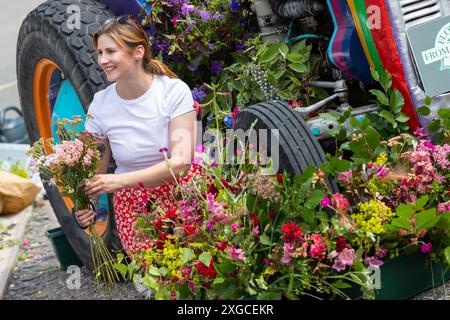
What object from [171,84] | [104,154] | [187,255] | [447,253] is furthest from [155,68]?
[447,253]

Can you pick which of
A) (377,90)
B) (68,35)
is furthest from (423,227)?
(68,35)

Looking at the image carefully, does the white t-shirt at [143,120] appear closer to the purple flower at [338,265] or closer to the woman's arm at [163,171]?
the woman's arm at [163,171]

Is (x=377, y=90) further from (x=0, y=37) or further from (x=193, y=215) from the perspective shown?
(x=0, y=37)

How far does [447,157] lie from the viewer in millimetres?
2988

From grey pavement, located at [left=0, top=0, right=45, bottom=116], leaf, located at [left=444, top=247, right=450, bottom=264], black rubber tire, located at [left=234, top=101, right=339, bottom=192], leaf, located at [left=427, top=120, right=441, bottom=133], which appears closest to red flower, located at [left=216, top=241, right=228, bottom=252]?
black rubber tire, located at [left=234, top=101, right=339, bottom=192]

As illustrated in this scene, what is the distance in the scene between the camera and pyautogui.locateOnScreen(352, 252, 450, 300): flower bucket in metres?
2.77

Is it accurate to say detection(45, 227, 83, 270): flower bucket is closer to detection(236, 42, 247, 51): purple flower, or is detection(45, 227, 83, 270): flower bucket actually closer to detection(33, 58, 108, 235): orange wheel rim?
detection(33, 58, 108, 235): orange wheel rim

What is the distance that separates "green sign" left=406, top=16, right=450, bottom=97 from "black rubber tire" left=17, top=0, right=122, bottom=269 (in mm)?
1328

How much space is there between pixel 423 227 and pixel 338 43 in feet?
2.79

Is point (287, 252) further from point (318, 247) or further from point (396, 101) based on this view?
point (396, 101)

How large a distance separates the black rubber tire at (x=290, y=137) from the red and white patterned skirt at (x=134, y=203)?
0.31 metres

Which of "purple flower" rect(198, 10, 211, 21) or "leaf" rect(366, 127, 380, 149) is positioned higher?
"purple flower" rect(198, 10, 211, 21)

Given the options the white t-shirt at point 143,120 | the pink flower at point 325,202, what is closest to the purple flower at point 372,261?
the pink flower at point 325,202

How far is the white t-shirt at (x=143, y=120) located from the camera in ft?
10.3
